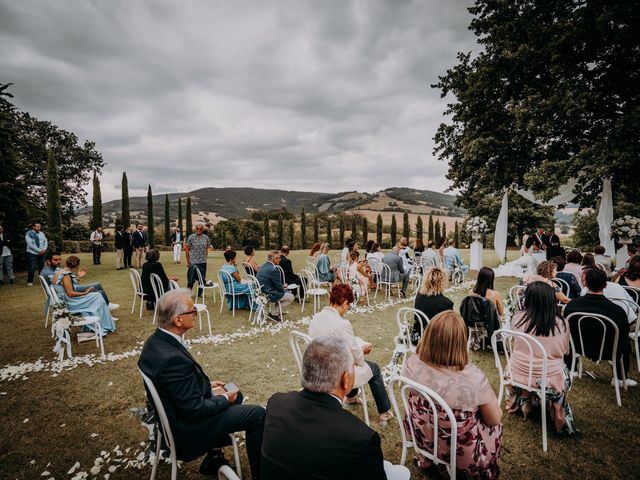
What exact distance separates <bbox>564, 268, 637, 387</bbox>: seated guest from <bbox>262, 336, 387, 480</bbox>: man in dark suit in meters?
3.72

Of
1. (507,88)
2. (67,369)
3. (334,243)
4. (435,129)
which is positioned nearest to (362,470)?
(67,369)

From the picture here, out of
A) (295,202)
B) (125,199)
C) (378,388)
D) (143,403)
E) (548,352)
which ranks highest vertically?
(295,202)

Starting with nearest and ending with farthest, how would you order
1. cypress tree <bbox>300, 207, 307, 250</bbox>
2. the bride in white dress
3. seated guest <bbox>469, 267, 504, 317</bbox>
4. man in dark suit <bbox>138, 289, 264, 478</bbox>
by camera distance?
man in dark suit <bbox>138, 289, 264, 478</bbox> → seated guest <bbox>469, 267, 504, 317</bbox> → the bride in white dress → cypress tree <bbox>300, 207, 307, 250</bbox>

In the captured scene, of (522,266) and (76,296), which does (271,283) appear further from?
(522,266)

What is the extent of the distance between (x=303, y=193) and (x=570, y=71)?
109m

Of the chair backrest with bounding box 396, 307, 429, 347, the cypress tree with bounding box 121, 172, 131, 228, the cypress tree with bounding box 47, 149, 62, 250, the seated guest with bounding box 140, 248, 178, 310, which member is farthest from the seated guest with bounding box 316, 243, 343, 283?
the cypress tree with bounding box 121, 172, 131, 228

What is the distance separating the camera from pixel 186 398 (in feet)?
6.97

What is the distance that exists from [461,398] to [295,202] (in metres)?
107

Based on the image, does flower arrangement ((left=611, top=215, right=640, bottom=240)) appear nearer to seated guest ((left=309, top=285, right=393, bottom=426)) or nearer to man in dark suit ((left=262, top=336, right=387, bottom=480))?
seated guest ((left=309, top=285, right=393, bottom=426))

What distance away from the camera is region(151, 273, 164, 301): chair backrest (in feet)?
21.9

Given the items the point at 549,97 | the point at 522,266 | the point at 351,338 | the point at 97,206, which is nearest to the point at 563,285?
the point at 351,338

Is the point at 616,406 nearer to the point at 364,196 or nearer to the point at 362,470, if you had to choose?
the point at 362,470

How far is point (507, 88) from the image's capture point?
1239 cm

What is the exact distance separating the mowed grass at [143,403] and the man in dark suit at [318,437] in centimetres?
180
